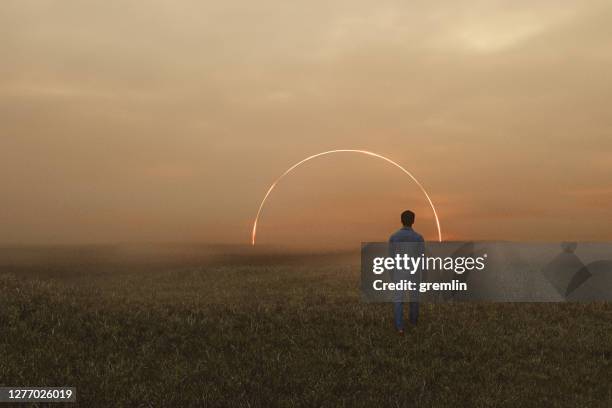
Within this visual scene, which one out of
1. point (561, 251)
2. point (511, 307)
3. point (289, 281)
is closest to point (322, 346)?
point (511, 307)

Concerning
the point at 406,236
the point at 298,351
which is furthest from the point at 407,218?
the point at 298,351

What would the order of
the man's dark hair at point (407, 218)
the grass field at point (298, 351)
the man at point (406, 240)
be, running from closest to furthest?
1. the grass field at point (298, 351)
2. the man at point (406, 240)
3. the man's dark hair at point (407, 218)

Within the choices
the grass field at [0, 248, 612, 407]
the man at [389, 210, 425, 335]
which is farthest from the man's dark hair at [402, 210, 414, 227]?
the grass field at [0, 248, 612, 407]

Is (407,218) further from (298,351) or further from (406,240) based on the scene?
(298,351)

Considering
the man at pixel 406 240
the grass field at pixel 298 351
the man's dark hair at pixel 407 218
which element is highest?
the man's dark hair at pixel 407 218

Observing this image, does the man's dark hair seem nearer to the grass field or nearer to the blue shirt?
the blue shirt

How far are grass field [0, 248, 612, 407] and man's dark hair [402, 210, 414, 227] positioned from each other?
333 centimetres

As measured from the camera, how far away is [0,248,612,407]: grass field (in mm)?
13500

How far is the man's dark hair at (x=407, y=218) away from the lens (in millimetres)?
17516

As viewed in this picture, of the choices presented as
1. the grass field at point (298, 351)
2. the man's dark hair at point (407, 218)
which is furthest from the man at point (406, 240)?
the grass field at point (298, 351)

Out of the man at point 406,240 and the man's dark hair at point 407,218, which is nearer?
the man at point 406,240

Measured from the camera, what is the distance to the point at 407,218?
17.5 meters

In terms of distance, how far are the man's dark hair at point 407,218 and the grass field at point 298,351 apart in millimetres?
3331

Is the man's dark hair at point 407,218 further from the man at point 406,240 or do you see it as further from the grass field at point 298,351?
the grass field at point 298,351
